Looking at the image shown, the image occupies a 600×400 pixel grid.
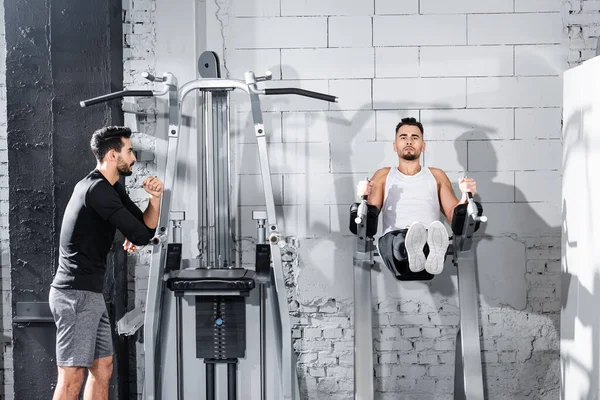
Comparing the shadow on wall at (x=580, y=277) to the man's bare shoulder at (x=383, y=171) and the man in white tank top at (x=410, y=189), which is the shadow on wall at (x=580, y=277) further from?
the man's bare shoulder at (x=383, y=171)

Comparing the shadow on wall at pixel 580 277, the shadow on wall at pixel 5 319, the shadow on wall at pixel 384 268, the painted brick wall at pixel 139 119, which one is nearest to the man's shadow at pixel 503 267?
the shadow on wall at pixel 384 268

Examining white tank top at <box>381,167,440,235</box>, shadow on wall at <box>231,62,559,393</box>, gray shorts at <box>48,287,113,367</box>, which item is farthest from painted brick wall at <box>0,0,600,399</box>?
gray shorts at <box>48,287,113,367</box>

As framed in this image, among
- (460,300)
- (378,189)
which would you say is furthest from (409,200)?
(460,300)

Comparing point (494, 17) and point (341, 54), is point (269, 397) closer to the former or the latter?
point (341, 54)

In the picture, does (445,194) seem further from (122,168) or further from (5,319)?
(5,319)

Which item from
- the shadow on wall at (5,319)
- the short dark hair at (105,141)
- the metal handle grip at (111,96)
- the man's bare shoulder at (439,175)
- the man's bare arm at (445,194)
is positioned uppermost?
the metal handle grip at (111,96)

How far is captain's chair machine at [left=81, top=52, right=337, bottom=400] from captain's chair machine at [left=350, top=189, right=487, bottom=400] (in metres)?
0.39

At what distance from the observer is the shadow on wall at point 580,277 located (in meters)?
3.19

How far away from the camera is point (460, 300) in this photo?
3.30 metres

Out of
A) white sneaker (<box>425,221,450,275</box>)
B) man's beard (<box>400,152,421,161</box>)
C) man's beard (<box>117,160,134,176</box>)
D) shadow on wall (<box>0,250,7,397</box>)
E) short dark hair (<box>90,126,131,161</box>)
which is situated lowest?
shadow on wall (<box>0,250,7,397</box>)

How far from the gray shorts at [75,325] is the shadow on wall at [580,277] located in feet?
8.13

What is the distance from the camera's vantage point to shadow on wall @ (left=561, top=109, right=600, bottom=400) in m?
3.19

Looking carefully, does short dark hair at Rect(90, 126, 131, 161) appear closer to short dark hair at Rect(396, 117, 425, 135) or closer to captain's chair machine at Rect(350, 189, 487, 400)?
captain's chair machine at Rect(350, 189, 487, 400)

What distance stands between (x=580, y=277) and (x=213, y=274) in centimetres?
197
